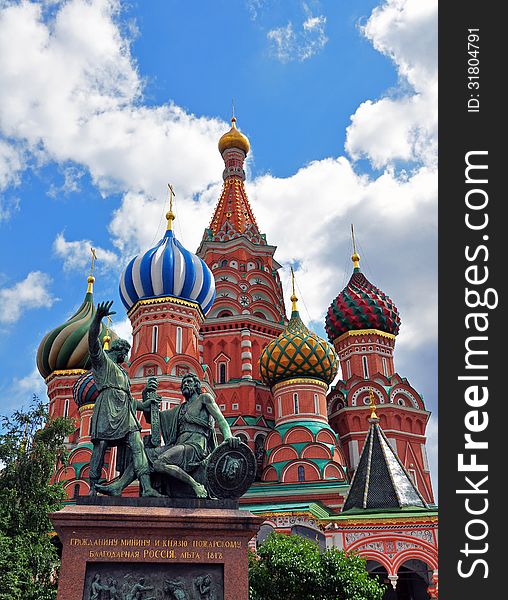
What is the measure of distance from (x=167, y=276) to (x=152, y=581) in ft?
75.0

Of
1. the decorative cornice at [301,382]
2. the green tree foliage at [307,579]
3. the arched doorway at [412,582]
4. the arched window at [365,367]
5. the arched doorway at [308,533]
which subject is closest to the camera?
the green tree foliage at [307,579]

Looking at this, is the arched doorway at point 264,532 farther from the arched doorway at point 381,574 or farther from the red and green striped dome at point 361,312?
the red and green striped dome at point 361,312

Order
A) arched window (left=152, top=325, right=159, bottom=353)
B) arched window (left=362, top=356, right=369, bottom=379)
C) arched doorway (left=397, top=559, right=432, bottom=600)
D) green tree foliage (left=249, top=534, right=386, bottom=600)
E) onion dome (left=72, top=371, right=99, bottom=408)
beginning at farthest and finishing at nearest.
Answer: arched window (left=362, top=356, right=369, bottom=379) → onion dome (left=72, top=371, right=99, bottom=408) → arched window (left=152, top=325, right=159, bottom=353) → arched doorway (left=397, top=559, right=432, bottom=600) → green tree foliage (left=249, top=534, right=386, bottom=600)

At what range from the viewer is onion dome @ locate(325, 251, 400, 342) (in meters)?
34.1

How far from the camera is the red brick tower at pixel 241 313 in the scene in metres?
31.6

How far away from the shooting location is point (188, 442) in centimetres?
965

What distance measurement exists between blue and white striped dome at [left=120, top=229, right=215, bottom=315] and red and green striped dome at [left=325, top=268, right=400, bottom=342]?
7574 mm

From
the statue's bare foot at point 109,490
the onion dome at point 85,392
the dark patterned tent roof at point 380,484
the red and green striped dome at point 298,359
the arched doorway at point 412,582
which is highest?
the red and green striped dome at point 298,359

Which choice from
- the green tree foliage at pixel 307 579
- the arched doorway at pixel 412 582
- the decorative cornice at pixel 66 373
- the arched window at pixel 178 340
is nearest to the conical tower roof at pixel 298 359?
the arched window at pixel 178 340

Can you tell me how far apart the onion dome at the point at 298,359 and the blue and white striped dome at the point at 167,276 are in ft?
15.0

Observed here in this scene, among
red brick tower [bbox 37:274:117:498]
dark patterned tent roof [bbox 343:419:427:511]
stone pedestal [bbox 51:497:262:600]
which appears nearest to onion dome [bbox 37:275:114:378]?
red brick tower [bbox 37:274:117:498]

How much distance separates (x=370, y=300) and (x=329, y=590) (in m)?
21.5

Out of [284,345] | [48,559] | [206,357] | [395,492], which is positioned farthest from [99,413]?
[206,357]

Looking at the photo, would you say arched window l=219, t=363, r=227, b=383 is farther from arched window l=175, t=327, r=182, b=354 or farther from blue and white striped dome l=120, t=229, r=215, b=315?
arched window l=175, t=327, r=182, b=354
